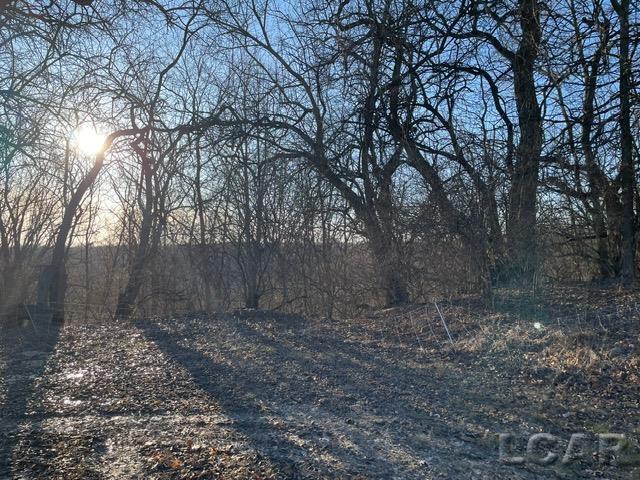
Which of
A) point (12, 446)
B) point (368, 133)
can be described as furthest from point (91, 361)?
point (368, 133)

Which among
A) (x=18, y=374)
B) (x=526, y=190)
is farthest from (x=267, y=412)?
(x=526, y=190)

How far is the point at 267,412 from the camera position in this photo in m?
5.41

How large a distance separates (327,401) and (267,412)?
65 cm

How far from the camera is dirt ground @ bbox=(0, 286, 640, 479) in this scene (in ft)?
13.7

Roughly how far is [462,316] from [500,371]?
278 cm

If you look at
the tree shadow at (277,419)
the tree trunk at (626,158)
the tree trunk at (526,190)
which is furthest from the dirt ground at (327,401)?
the tree trunk at (626,158)

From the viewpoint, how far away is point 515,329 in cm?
807

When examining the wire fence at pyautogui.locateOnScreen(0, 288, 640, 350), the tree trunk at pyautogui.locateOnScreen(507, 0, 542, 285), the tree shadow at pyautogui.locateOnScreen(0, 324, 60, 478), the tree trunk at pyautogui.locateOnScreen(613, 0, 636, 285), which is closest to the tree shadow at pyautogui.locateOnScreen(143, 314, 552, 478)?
the wire fence at pyautogui.locateOnScreen(0, 288, 640, 350)

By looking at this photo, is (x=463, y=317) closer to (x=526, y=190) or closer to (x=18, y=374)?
(x=526, y=190)

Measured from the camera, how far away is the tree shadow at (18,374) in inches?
180

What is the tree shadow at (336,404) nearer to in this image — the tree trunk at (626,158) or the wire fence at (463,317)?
the wire fence at (463,317)

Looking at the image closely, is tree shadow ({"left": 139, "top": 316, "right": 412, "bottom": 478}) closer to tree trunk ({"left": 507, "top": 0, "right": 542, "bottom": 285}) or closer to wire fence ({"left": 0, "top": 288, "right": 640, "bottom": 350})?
wire fence ({"left": 0, "top": 288, "right": 640, "bottom": 350})

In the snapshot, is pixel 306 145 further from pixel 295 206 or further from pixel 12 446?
pixel 12 446

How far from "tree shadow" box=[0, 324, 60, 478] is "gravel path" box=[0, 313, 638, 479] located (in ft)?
0.06
